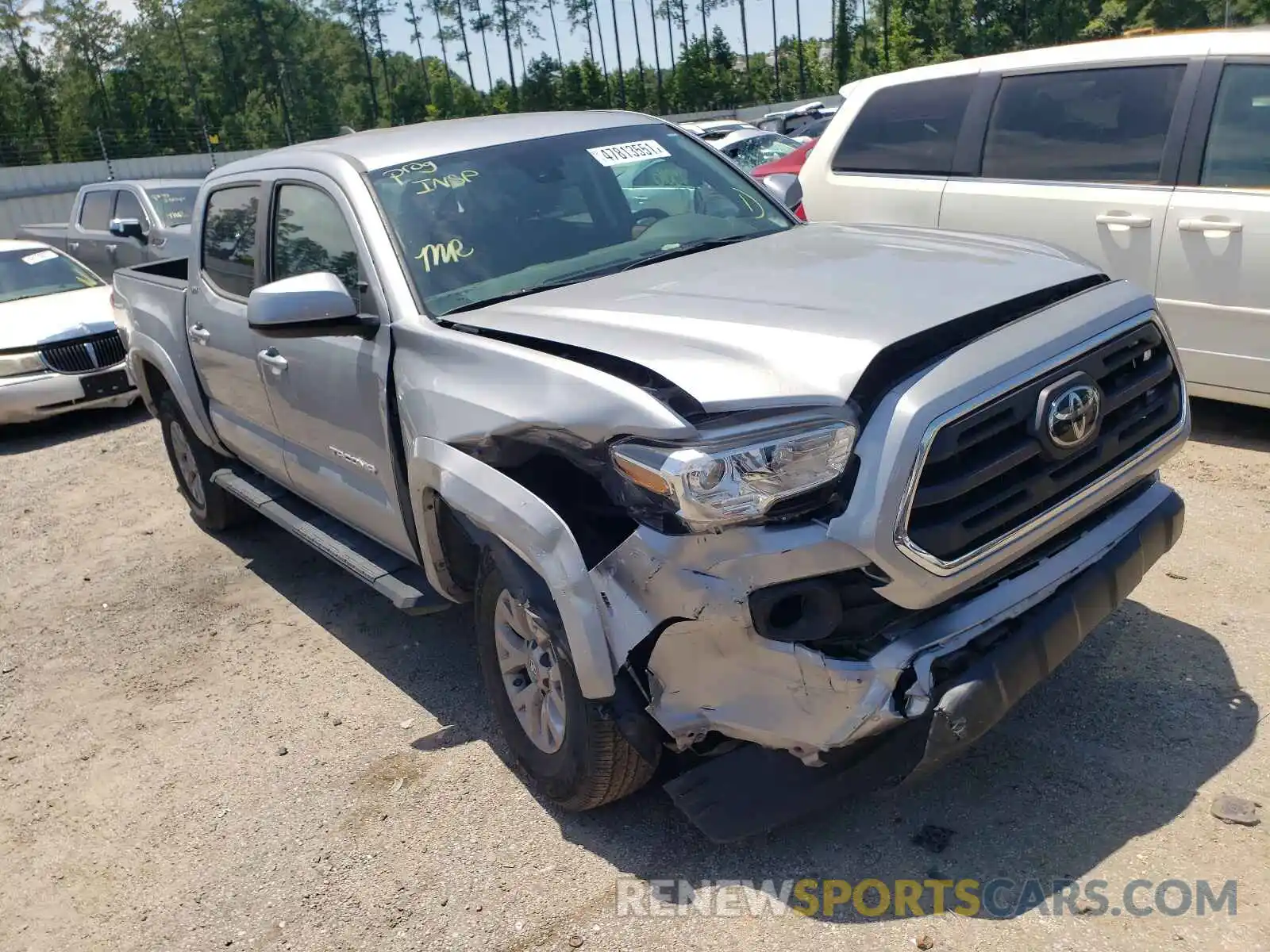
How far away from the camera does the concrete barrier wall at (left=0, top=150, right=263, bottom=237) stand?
1271 inches

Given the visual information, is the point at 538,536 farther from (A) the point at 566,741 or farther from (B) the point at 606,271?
(B) the point at 606,271

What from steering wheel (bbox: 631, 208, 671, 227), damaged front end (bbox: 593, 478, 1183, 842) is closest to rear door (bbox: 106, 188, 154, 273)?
steering wheel (bbox: 631, 208, 671, 227)

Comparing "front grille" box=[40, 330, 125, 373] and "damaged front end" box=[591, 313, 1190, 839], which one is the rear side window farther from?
"front grille" box=[40, 330, 125, 373]

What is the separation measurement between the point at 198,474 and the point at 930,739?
472 centimetres

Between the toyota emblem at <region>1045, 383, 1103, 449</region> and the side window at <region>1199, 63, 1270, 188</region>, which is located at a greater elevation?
the side window at <region>1199, 63, 1270, 188</region>

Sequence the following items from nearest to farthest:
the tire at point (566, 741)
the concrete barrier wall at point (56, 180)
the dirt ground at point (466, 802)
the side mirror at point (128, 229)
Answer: the dirt ground at point (466, 802), the tire at point (566, 741), the side mirror at point (128, 229), the concrete barrier wall at point (56, 180)

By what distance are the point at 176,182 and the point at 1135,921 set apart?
12211 mm

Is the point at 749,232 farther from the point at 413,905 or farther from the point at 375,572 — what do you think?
the point at 413,905

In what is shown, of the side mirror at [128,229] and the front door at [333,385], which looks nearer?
the front door at [333,385]

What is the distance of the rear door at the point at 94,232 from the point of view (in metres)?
12.5

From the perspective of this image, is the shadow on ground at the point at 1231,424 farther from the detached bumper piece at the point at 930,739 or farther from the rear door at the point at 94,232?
the rear door at the point at 94,232

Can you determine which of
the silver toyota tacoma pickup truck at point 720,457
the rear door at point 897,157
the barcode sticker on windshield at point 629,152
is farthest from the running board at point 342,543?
the rear door at point 897,157

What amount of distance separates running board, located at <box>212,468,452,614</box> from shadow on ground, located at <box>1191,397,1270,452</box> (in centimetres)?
402

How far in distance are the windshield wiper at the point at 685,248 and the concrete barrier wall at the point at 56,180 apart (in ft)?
90.9
